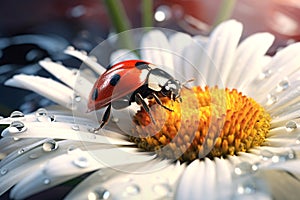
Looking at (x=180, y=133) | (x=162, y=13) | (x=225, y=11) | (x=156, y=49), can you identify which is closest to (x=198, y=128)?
(x=180, y=133)

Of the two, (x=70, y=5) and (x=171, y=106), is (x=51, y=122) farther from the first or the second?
(x=70, y=5)

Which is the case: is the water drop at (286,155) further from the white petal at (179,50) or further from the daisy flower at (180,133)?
the white petal at (179,50)

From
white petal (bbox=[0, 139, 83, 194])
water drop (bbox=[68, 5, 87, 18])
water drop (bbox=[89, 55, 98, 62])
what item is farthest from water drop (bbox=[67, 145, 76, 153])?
water drop (bbox=[68, 5, 87, 18])

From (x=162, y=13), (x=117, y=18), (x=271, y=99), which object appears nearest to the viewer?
(x=271, y=99)

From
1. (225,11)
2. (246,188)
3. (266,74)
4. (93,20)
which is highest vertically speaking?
(93,20)

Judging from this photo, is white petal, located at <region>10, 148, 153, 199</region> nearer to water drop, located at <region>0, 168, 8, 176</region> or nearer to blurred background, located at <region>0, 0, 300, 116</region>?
water drop, located at <region>0, 168, 8, 176</region>

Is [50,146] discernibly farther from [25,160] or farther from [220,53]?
[220,53]

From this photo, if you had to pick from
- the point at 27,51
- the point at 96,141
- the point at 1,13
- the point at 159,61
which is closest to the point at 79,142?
the point at 96,141

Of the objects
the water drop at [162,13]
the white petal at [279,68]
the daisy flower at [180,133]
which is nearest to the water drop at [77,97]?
the daisy flower at [180,133]
